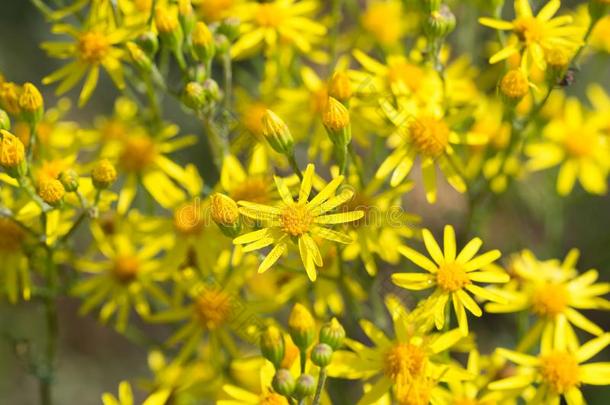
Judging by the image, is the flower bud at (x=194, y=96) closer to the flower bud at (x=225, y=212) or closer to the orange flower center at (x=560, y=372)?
the flower bud at (x=225, y=212)

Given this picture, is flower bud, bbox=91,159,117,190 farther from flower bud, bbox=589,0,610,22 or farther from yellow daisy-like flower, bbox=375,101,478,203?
flower bud, bbox=589,0,610,22

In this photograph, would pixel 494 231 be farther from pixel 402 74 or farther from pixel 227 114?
pixel 227 114

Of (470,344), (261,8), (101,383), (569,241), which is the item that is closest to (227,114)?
(261,8)

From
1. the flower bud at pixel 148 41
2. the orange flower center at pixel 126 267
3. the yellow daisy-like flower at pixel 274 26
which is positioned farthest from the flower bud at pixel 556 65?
the orange flower center at pixel 126 267

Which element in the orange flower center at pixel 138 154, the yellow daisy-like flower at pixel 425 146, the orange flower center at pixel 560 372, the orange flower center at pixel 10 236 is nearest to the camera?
the orange flower center at pixel 560 372

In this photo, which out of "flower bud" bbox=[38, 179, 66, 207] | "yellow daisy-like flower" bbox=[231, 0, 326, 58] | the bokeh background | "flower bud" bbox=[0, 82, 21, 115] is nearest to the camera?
"flower bud" bbox=[38, 179, 66, 207]

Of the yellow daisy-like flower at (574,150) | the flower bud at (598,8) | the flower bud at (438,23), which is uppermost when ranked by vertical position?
the flower bud at (598,8)

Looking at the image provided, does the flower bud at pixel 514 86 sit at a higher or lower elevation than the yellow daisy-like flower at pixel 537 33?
lower

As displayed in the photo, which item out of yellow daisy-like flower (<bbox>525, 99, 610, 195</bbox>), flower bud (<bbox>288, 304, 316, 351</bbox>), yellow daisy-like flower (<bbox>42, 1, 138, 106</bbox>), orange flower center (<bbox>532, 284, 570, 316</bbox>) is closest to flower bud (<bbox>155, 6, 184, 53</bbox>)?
yellow daisy-like flower (<bbox>42, 1, 138, 106</bbox>)
